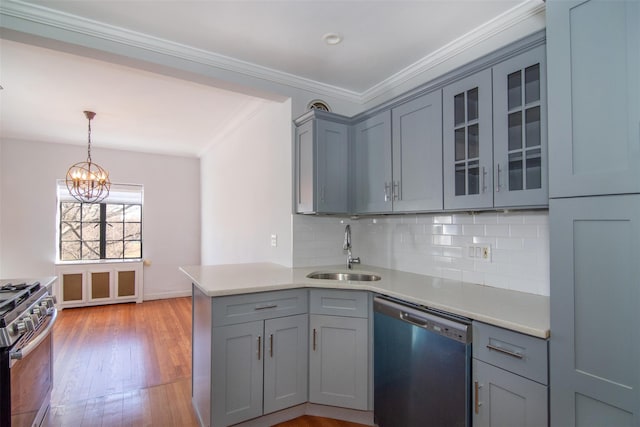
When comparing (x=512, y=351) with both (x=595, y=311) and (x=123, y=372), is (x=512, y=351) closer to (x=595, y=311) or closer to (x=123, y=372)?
(x=595, y=311)

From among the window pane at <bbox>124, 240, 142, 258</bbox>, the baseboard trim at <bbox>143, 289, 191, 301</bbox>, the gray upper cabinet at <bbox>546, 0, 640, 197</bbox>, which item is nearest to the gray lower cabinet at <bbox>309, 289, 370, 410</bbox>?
the gray upper cabinet at <bbox>546, 0, 640, 197</bbox>

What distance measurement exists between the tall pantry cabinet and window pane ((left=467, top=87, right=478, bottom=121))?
1.89ft

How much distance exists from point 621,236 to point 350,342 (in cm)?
152

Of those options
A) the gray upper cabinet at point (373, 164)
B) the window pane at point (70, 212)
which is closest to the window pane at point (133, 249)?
the window pane at point (70, 212)

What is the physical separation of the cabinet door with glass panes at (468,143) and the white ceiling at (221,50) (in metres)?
0.49

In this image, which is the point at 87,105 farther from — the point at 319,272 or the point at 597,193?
the point at 597,193

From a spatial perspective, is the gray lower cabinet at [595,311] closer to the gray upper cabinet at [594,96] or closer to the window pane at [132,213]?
the gray upper cabinet at [594,96]

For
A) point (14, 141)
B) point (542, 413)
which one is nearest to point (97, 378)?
point (542, 413)

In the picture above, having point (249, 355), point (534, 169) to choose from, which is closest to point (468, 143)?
point (534, 169)

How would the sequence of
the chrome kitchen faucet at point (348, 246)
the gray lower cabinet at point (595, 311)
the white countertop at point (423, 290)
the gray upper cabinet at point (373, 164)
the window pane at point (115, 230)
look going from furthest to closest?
the window pane at point (115, 230) < the chrome kitchen faucet at point (348, 246) < the gray upper cabinet at point (373, 164) < the white countertop at point (423, 290) < the gray lower cabinet at point (595, 311)

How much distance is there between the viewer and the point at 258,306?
2.08 m

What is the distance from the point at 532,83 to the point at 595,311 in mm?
1113

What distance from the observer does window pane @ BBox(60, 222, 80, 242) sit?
5387 mm

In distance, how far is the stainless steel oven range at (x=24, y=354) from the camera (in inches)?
59.1
